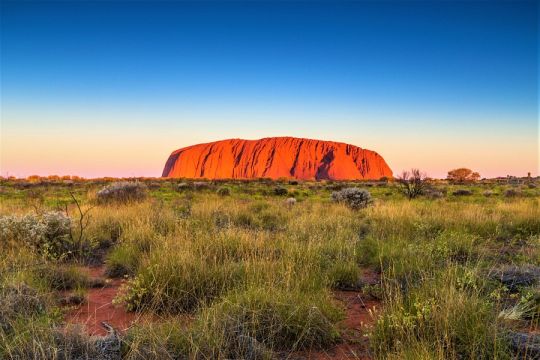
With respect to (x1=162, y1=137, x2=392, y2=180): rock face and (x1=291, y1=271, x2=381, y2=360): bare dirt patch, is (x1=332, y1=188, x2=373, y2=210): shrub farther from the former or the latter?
(x1=162, y1=137, x2=392, y2=180): rock face

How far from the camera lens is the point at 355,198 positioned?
51.9 ft

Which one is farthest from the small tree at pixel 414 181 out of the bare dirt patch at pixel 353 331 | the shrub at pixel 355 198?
the bare dirt patch at pixel 353 331

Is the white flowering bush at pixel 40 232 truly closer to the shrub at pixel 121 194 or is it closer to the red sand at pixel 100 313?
the red sand at pixel 100 313

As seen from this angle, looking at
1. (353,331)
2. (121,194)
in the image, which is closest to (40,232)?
(353,331)

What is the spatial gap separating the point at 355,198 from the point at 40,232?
12.0 meters

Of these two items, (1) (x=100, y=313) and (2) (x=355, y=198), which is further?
(2) (x=355, y=198)

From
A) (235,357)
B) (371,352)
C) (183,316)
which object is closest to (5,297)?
(183,316)

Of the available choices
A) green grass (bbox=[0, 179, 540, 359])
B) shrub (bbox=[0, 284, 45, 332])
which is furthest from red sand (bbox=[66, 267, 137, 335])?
shrub (bbox=[0, 284, 45, 332])

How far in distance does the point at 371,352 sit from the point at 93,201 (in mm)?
13868

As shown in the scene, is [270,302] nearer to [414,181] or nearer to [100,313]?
[100,313]

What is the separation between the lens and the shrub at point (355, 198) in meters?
15.3

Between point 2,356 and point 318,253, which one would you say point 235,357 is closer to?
point 2,356

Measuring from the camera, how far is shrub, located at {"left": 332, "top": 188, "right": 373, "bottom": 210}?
50.1ft

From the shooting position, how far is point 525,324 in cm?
378
